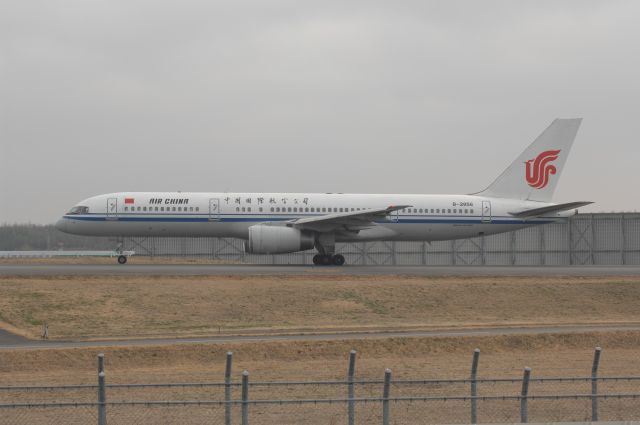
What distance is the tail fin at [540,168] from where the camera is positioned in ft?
165

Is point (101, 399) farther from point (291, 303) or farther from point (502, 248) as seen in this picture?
point (502, 248)

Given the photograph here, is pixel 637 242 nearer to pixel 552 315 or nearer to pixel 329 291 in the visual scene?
pixel 552 315

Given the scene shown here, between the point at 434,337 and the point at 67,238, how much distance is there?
106796mm

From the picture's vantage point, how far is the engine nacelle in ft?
141

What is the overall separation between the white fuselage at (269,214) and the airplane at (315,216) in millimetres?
55

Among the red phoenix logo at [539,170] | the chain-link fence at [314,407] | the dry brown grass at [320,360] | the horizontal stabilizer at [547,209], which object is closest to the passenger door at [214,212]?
the horizontal stabilizer at [547,209]

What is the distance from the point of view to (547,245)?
70000mm

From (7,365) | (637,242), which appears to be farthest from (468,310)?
(637,242)

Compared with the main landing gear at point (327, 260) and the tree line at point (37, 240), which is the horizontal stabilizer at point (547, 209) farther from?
the tree line at point (37, 240)

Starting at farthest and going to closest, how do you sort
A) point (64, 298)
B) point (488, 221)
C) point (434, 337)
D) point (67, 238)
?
1. point (67, 238)
2. point (488, 221)
3. point (64, 298)
4. point (434, 337)

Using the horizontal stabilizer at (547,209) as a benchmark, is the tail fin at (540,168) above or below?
above

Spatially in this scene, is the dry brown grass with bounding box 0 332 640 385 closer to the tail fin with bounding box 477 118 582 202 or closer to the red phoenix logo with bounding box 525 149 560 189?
the tail fin with bounding box 477 118 582 202

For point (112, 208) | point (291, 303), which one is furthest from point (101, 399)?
point (112, 208)

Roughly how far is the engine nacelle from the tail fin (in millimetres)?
13386
